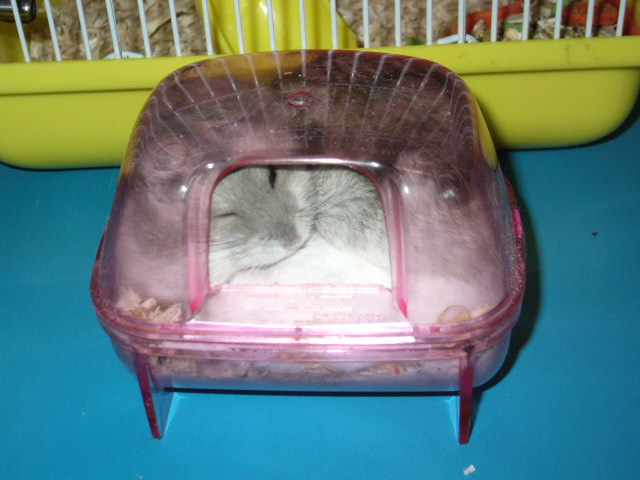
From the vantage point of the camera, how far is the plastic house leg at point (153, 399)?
0.56 m

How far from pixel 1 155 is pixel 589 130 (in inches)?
34.0

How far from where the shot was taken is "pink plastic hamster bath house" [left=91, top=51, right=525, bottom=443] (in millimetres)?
536

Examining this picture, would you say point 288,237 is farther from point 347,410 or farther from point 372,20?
point 372,20

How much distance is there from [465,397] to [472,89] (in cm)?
48

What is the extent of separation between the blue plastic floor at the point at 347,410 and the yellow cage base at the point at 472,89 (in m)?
0.21

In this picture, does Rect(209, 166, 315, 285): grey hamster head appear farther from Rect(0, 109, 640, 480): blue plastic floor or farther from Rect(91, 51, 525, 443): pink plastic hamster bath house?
Rect(0, 109, 640, 480): blue plastic floor

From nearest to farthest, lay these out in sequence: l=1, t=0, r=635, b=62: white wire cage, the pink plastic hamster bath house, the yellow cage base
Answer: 1. the pink plastic hamster bath house
2. the yellow cage base
3. l=1, t=0, r=635, b=62: white wire cage

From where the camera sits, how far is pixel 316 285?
0.58 m

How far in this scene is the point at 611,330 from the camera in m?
0.70

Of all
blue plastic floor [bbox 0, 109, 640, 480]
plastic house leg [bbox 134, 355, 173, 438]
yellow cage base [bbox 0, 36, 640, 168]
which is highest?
yellow cage base [bbox 0, 36, 640, 168]

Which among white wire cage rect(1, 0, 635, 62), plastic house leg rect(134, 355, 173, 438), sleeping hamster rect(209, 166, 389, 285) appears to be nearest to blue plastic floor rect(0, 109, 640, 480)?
plastic house leg rect(134, 355, 173, 438)

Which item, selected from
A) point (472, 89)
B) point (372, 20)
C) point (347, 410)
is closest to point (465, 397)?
point (347, 410)

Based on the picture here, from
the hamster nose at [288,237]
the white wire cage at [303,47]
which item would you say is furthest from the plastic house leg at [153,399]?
the white wire cage at [303,47]

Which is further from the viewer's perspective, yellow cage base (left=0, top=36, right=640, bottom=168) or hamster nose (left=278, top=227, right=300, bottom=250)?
yellow cage base (left=0, top=36, right=640, bottom=168)
